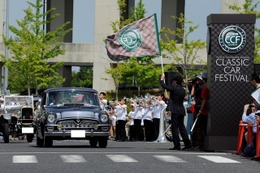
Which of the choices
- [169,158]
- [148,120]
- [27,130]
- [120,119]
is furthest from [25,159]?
[120,119]

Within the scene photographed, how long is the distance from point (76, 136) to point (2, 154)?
5298 mm

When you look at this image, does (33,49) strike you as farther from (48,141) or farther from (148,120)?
(48,141)

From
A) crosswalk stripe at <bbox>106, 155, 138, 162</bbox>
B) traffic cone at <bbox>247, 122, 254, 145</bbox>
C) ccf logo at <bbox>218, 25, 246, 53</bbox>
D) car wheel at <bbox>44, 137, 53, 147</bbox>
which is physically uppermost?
ccf logo at <bbox>218, 25, 246, 53</bbox>

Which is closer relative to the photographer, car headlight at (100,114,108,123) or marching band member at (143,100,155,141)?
car headlight at (100,114,108,123)

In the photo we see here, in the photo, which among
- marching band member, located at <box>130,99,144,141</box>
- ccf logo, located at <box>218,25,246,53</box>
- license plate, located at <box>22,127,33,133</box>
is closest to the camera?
ccf logo, located at <box>218,25,246,53</box>

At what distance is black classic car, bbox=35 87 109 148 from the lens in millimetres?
26859

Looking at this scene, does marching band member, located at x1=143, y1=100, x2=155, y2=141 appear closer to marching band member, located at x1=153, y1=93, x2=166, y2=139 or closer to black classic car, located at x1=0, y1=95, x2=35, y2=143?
marching band member, located at x1=153, y1=93, x2=166, y2=139

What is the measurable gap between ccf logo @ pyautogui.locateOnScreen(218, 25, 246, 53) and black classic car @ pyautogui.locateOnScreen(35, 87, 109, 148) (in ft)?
16.3

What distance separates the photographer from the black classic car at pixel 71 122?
26859 mm

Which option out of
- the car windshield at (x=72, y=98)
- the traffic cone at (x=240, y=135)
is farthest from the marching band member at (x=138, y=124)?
the traffic cone at (x=240, y=135)

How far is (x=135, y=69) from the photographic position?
71500 millimetres

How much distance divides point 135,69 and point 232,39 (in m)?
47.9

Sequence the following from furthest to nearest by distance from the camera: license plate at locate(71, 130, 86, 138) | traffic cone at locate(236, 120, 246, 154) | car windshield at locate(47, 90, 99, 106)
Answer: car windshield at locate(47, 90, 99, 106) → license plate at locate(71, 130, 86, 138) → traffic cone at locate(236, 120, 246, 154)

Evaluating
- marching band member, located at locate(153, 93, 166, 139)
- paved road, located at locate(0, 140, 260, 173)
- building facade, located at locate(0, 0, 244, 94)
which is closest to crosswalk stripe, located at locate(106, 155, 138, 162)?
paved road, located at locate(0, 140, 260, 173)
